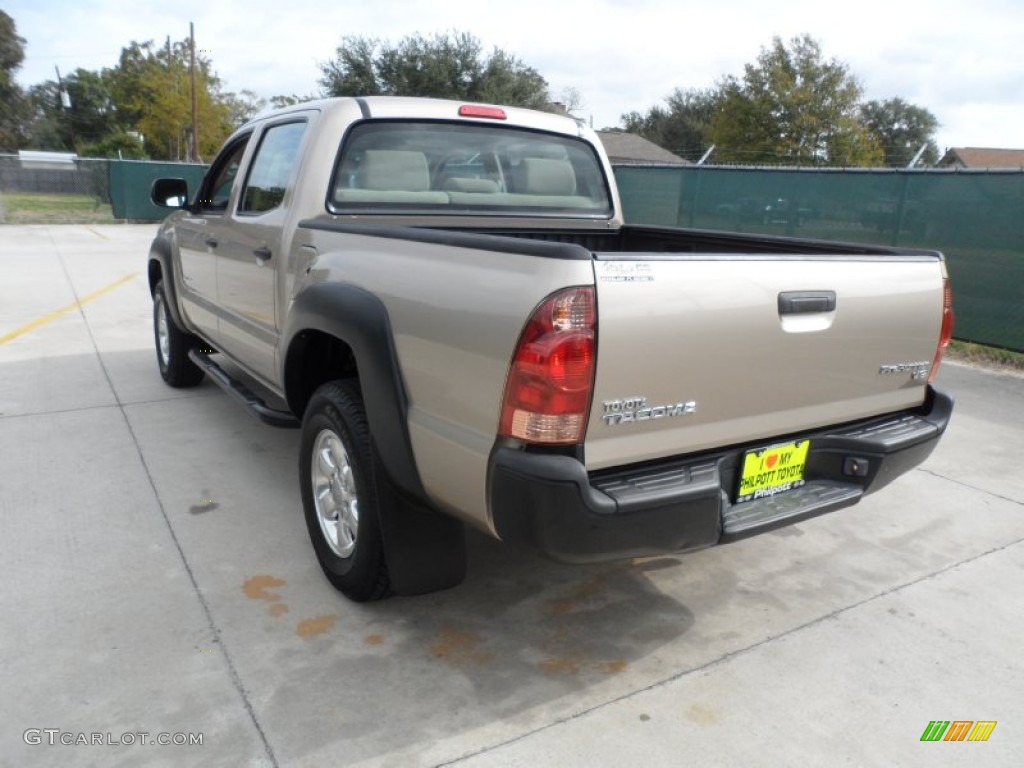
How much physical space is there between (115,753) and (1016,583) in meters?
3.44

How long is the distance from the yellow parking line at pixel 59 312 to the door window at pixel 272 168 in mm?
4584

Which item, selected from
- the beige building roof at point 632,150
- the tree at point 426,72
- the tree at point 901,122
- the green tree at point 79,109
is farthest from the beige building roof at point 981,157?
the green tree at point 79,109

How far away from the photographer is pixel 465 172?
13.0 ft

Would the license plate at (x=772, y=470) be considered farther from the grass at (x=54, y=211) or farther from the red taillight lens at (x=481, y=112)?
the grass at (x=54, y=211)

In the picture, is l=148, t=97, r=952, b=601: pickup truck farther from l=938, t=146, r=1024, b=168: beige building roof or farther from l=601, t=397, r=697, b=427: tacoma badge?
l=938, t=146, r=1024, b=168: beige building roof

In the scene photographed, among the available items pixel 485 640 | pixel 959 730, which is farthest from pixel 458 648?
pixel 959 730

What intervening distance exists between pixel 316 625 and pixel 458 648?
0.53m

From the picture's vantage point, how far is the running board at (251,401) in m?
3.68

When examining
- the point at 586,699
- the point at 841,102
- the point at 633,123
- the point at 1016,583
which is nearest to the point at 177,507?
the point at 586,699

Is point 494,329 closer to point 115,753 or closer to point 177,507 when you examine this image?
point 115,753

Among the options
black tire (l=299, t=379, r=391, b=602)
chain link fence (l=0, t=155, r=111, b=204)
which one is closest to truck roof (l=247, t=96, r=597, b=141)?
black tire (l=299, t=379, r=391, b=602)

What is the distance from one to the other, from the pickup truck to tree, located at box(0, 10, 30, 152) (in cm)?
6081

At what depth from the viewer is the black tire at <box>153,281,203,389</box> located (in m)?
5.66

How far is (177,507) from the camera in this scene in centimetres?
384
